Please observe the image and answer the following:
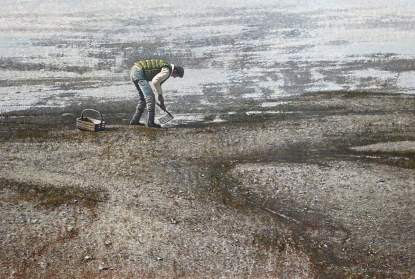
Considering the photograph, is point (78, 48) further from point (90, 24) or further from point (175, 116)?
point (175, 116)

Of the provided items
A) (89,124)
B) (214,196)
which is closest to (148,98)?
(89,124)

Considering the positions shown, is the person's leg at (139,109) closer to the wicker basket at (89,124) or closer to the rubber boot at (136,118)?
the rubber boot at (136,118)

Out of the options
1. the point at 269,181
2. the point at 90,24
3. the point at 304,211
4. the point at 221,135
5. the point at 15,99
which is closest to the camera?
the point at 304,211

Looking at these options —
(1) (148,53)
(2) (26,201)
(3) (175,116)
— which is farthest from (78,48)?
(2) (26,201)

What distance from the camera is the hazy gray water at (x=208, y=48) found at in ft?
52.4

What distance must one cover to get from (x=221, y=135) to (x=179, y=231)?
13.2ft

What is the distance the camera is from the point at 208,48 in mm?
19188

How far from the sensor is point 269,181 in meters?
11.1

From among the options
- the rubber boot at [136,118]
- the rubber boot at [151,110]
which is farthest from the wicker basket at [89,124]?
the rubber boot at [151,110]

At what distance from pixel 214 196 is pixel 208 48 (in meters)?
9.55

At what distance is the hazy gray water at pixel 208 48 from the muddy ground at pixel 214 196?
1.78 meters

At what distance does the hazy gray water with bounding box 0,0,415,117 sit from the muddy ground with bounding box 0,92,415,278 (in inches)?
70.2

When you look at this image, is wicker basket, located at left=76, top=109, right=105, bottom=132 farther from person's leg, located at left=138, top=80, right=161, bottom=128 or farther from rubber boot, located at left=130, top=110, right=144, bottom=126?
person's leg, located at left=138, top=80, right=161, bottom=128

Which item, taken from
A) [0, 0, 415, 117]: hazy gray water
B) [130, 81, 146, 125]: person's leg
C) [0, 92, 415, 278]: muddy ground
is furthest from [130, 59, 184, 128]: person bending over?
[0, 0, 415, 117]: hazy gray water
